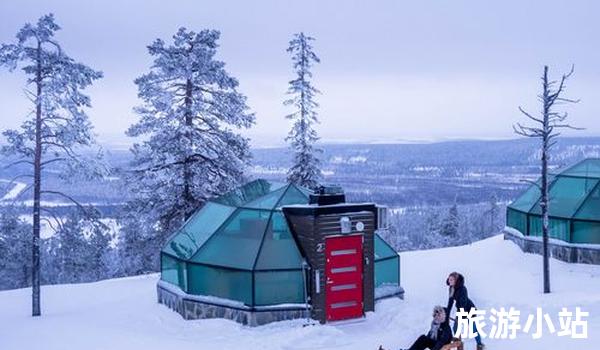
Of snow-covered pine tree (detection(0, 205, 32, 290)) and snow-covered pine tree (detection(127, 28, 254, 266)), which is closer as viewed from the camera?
snow-covered pine tree (detection(127, 28, 254, 266))

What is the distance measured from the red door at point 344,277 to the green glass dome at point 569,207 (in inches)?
416

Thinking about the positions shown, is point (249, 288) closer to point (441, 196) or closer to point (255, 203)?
point (255, 203)

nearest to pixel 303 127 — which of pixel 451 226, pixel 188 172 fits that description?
pixel 188 172

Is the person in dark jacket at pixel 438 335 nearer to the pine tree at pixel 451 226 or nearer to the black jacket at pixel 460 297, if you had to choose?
the black jacket at pixel 460 297

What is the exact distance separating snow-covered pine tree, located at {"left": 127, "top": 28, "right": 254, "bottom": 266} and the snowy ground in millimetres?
3236

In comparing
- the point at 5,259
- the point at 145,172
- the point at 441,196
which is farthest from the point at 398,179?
the point at 145,172

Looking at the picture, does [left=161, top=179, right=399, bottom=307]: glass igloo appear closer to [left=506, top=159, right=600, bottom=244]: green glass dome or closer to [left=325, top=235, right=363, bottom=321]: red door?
[left=325, top=235, right=363, bottom=321]: red door

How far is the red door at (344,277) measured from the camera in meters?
14.3

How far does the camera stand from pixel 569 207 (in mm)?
22031

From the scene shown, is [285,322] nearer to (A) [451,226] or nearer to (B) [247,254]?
(B) [247,254]

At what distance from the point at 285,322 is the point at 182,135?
10.1m

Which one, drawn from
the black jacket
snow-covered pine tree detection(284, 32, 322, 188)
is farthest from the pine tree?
the black jacket

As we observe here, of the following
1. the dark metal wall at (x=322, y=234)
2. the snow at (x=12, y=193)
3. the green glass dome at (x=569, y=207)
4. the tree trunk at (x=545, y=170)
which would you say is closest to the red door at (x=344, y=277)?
the dark metal wall at (x=322, y=234)

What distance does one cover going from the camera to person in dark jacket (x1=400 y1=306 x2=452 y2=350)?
10180 millimetres
